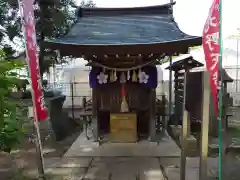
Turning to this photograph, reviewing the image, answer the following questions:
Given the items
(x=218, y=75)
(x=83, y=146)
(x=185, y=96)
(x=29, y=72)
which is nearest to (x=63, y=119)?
(x=83, y=146)

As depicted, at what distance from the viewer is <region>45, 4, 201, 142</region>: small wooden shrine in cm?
616

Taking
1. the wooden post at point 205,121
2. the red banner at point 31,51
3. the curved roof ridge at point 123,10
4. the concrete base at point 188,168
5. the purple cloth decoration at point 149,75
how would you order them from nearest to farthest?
the wooden post at point 205,121 → the red banner at point 31,51 → the concrete base at point 188,168 → the purple cloth decoration at point 149,75 → the curved roof ridge at point 123,10

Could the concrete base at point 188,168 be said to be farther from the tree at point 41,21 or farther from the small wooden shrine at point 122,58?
the tree at point 41,21

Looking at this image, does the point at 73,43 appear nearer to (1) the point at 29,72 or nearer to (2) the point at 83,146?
(1) the point at 29,72

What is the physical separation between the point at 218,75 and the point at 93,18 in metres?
5.97

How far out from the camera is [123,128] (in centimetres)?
756

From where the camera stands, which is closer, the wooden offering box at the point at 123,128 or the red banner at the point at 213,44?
the red banner at the point at 213,44

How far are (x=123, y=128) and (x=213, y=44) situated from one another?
179 inches

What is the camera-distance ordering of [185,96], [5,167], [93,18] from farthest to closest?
[93,18]
[5,167]
[185,96]

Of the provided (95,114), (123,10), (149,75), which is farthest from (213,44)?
(123,10)

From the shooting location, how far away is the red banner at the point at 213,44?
3536mm

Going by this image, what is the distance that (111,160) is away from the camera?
6.05 metres

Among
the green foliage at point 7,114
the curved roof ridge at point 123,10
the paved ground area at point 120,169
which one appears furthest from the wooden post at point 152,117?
the green foliage at point 7,114

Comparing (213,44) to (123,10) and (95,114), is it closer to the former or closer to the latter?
(95,114)
